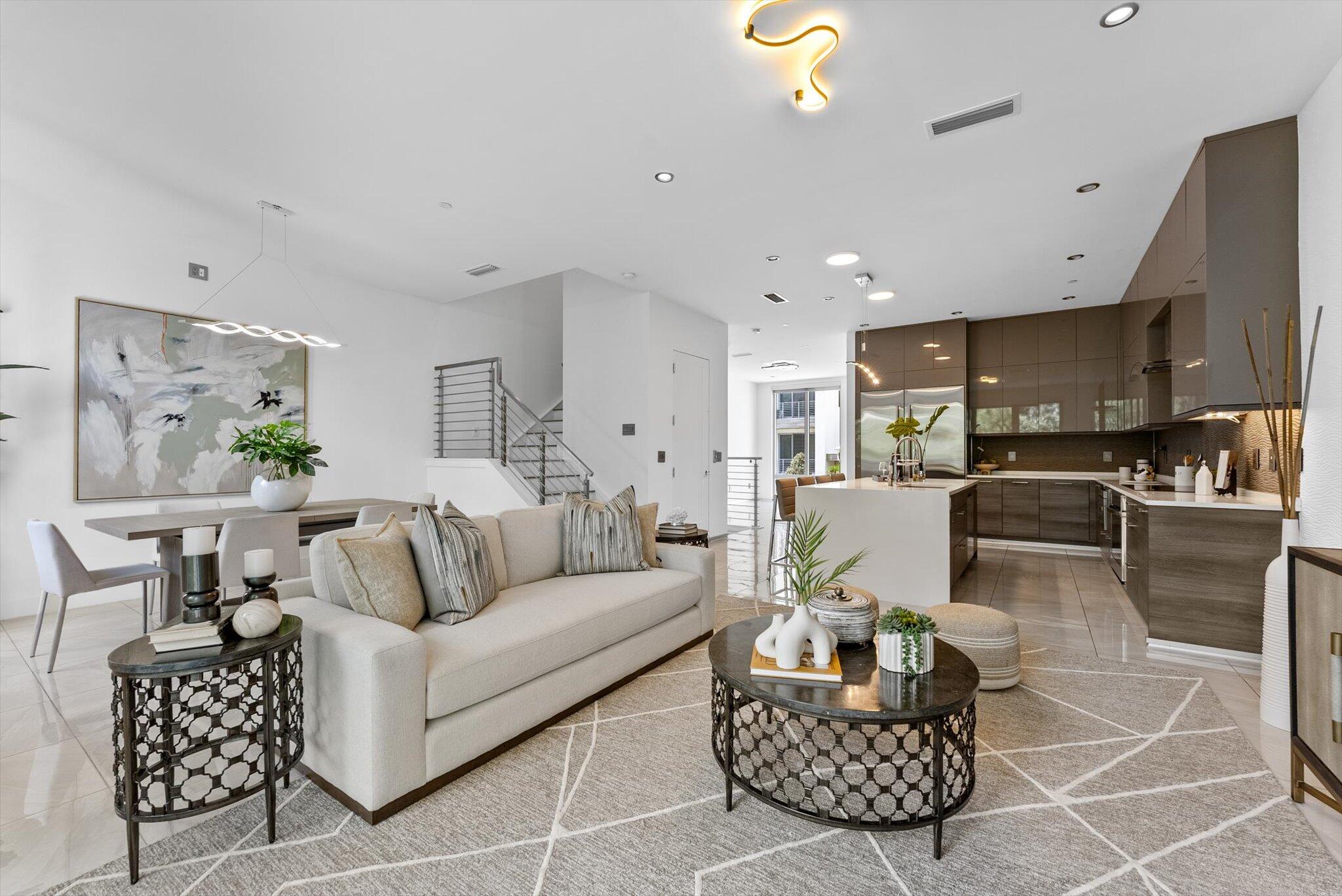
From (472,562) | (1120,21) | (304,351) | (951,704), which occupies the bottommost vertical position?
(951,704)

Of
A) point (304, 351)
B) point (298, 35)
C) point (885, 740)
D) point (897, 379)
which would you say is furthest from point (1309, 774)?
point (304, 351)

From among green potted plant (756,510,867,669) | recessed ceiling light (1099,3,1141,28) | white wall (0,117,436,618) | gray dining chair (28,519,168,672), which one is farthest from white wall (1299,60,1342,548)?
gray dining chair (28,519,168,672)

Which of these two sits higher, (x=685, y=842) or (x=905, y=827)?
(x=905, y=827)

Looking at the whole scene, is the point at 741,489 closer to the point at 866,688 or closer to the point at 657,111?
the point at 657,111

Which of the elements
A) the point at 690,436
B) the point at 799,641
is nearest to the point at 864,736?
the point at 799,641

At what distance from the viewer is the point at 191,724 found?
1.78 metres

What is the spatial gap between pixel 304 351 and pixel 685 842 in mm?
5311

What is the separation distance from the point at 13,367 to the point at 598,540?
398 cm

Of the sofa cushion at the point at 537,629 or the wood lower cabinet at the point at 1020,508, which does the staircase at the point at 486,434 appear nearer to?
the sofa cushion at the point at 537,629

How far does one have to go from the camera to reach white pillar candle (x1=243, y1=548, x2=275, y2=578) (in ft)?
6.47

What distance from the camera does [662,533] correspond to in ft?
13.1

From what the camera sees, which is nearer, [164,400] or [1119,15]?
[1119,15]

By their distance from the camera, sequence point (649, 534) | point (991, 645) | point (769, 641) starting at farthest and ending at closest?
point (649, 534) → point (991, 645) → point (769, 641)

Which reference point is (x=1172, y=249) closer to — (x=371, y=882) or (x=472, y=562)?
(x=472, y=562)
